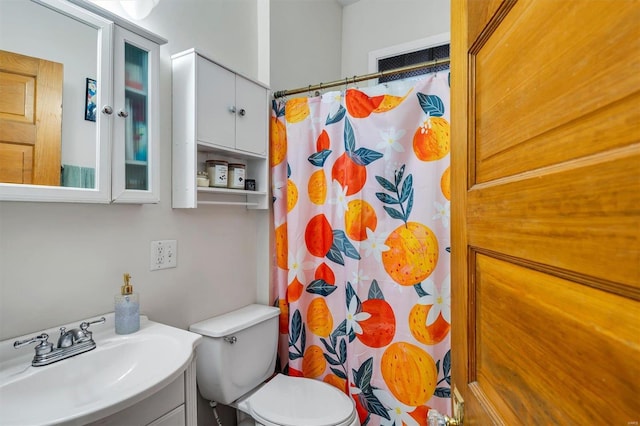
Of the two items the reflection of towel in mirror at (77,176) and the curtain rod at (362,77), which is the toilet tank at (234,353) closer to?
the reflection of towel in mirror at (77,176)

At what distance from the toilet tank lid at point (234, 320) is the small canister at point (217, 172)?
2.06ft

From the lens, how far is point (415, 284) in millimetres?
1477

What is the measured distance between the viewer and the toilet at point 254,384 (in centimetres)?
133

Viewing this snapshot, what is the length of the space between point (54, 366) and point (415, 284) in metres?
1.30

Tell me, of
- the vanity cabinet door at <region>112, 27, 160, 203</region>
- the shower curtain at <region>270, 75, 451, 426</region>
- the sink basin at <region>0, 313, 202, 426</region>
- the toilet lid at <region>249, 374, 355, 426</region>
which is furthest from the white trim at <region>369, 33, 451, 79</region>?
the sink basin at <region>0, 313, 202, 426</region>

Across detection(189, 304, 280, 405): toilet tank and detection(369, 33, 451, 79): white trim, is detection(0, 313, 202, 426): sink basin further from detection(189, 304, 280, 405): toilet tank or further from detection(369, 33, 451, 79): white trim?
detection(369, 33, 451, 79): white trim

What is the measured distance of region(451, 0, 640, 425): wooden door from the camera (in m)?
0.30

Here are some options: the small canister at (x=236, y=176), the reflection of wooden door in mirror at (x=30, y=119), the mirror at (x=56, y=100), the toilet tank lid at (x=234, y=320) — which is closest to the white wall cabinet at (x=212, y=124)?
the small canister at (x=236, y=176)

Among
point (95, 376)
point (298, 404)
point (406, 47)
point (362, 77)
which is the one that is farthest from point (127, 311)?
point (406, 47)

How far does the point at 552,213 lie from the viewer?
39 centimetres

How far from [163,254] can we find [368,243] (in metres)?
0.91

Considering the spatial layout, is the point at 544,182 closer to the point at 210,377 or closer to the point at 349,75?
the point at 210,377

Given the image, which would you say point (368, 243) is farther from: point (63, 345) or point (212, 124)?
point (63, 345)

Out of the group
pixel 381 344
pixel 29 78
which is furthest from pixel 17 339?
pixel 381 344
